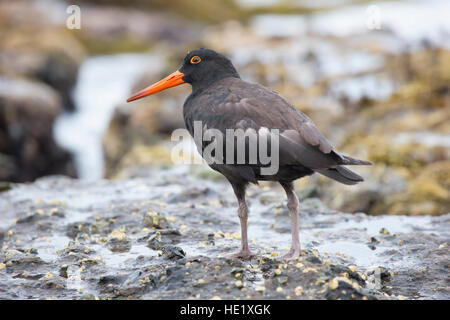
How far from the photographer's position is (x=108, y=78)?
33.1 metres

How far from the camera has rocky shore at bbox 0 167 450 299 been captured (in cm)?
539

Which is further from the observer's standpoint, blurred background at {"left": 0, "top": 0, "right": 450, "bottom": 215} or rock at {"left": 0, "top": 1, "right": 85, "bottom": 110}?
rock at {"left": 0, "top": 1, "right": 85, "bottom": 110}

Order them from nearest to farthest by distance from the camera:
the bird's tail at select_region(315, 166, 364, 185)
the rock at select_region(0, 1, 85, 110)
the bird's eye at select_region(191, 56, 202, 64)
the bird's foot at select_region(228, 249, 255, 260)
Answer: the bird's tail at select_region(315, 166, 364, 185)
the bird's foot at select_region(228, 249, 255, 260)
the bird's eye at select_region(191, 56, 202, 64)
the rock at select_region(0, 1, 85, 110)

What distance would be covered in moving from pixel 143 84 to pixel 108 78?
9391mm

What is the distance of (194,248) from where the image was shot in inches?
267

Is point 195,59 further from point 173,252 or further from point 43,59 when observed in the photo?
point 43,59

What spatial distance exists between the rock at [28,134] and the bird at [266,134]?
13.8 m

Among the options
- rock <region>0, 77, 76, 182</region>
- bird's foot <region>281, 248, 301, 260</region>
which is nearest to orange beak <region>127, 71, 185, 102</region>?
bird's foot <region>281, 248, 301, 260</region>

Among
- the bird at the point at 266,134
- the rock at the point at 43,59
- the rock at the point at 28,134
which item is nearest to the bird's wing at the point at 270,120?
the bird at the point at 266,134

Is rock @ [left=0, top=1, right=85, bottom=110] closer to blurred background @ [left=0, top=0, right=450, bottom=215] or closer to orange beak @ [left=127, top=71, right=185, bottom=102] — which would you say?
blurred background @ [left=0, top=0, right=450, bottom=215]

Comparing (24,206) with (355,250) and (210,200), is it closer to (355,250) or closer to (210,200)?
(210,200)

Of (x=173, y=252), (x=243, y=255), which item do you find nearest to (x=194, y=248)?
(x=173, y=252)

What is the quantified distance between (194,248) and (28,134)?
15.5 metres
